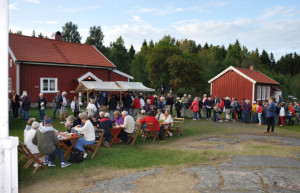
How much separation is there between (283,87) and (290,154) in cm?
4319

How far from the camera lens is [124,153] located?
834 cm

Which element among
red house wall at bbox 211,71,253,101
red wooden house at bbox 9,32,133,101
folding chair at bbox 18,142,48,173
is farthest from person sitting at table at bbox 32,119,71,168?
red house wall at bbox 211,71,253,101

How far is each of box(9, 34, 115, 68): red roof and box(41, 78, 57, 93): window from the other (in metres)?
1.68

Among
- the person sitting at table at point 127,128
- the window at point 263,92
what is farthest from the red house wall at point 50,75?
the window at point 263,92

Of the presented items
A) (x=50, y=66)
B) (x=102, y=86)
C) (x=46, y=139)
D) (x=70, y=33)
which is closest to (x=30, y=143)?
(x=46, y=139)

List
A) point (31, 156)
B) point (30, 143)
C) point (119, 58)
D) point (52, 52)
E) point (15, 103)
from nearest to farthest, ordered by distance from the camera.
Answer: point (31, 156), point (30, 143), point (15, 103), point (52, 52), point (119, 58)

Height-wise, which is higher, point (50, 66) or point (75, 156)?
point (50, 66)

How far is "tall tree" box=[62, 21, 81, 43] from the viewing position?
57125 millimetres

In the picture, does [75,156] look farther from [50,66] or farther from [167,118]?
[50,66]

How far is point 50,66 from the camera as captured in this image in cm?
2325

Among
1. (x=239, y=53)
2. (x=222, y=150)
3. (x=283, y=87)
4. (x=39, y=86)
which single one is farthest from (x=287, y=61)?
(x=222, y=150)

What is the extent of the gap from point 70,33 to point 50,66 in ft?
122

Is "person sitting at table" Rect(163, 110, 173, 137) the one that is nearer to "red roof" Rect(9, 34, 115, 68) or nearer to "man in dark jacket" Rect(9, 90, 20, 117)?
"man in dark jacket" Rect(9, 90, 20, 117)

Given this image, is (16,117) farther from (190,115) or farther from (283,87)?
(283,87)
